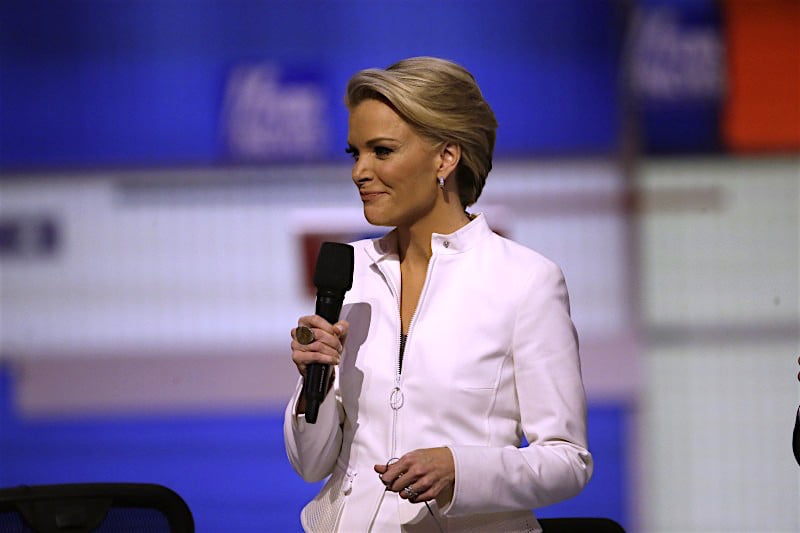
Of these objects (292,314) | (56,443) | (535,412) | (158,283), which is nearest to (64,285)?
(158,283)

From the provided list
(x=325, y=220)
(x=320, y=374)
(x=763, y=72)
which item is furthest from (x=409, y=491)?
(x=763, y=72)

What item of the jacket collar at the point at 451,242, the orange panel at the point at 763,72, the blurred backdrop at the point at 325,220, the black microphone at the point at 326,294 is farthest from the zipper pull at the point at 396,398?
the orange panel at the point at 763,72

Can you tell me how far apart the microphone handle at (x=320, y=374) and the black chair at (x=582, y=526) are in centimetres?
42

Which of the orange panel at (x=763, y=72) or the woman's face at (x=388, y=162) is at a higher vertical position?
the orange panel at (x=763, y=72)

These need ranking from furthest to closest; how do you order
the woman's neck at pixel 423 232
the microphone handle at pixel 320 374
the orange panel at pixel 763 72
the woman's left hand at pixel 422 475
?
the orange panel at pixel 763 72 → the woman's neck at pixel 423 232 → the microphone handle at pixel 320 374 → the woman's left hand at pixel 422 475

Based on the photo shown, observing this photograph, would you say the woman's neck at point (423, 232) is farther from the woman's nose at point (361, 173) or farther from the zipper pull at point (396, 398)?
the zipper pull at point (396, 398)

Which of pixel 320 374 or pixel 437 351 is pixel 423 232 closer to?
pixel 437 351

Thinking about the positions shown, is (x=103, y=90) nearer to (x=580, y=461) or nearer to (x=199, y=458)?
(x=199, y=458)

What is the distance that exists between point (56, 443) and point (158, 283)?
71 centimetres

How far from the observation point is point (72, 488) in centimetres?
166

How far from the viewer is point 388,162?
1626 millimetres

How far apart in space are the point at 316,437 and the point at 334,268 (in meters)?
0.27

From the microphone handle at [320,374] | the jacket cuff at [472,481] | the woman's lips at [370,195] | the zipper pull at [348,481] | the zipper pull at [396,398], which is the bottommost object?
the zipper pull at [348,481]

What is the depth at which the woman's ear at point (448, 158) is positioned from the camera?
5.50 ft
